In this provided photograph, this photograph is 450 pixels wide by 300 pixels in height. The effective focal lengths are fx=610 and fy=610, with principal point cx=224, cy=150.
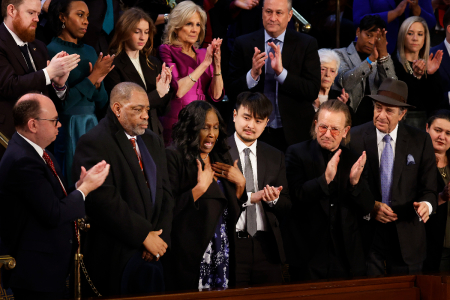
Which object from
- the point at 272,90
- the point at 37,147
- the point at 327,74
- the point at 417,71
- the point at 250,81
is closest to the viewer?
the point at 37,147

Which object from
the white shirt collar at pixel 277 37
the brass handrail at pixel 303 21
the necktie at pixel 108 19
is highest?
the brass handrail at pixel 303 21

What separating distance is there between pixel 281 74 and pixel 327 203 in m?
1.07

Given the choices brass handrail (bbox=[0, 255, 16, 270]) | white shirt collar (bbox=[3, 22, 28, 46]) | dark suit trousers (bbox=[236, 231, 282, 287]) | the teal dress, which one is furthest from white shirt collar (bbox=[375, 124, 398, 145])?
brass handrail (bbox=[0, 255, 16, 270])

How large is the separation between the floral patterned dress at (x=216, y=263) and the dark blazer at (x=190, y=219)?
A: 0.06 meters

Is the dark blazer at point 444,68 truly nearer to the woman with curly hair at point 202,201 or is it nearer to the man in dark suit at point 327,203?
the man in dark suit at point 327,203

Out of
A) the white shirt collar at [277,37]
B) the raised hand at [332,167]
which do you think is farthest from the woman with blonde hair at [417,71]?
the raised hand at [332,167]

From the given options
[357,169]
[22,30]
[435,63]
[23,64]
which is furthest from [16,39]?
[435,63]

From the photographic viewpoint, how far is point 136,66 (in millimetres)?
4324

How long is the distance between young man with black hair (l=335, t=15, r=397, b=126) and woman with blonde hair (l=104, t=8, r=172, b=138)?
5.55 feet

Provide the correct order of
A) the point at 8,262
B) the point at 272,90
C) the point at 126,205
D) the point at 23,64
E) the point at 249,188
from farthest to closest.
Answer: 1. the point at 272,90
2. the point at 249,188
3. the point at 23,64
4. the point at 126,205
5. the point at 8,262

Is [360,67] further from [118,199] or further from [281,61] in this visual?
[118,199]

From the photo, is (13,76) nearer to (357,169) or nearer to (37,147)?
(37,147)

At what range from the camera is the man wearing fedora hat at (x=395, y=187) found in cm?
427

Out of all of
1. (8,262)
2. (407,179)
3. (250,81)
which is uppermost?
(250,81)
